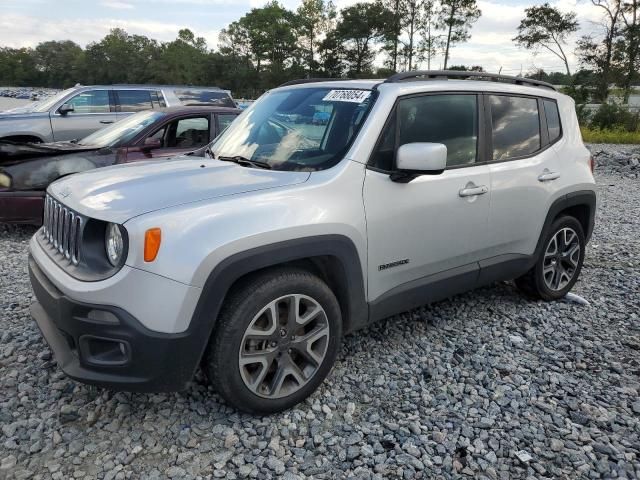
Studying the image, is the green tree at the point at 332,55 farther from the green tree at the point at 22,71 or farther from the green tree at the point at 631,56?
the green tree at the point at 22,71

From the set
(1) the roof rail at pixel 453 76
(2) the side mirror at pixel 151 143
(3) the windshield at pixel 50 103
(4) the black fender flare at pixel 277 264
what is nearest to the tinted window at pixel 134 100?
(3) the windshield at pixel 50 103

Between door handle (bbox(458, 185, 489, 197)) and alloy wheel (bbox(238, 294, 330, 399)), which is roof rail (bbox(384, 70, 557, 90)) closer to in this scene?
door handle (bbox(458, 185, 489, 197))

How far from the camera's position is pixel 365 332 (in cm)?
371

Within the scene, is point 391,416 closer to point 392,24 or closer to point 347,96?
point 347,96

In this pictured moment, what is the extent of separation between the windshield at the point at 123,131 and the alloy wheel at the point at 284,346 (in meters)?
4.42

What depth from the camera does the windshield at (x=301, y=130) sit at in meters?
2.95

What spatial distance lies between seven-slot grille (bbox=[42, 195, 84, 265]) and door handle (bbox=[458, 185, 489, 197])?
7.43 feet

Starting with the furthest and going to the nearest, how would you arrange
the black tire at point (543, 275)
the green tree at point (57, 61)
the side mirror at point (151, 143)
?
1. the green tree at point (57, 61)
2. the side mirror at point (151, 143)
3. the black tire at point (543, 275)

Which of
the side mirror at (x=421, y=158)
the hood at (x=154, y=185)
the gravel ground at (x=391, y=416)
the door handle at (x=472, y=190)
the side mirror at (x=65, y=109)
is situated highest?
the side mirror at (x=65, y=109)

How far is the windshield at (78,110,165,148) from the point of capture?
20.4 feet

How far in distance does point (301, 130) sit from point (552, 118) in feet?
7.26

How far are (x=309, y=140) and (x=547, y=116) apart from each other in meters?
2.17

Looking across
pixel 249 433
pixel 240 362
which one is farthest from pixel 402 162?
pixel 249 433

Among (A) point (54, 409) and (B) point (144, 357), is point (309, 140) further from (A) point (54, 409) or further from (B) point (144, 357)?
(A) point (54, 409)
